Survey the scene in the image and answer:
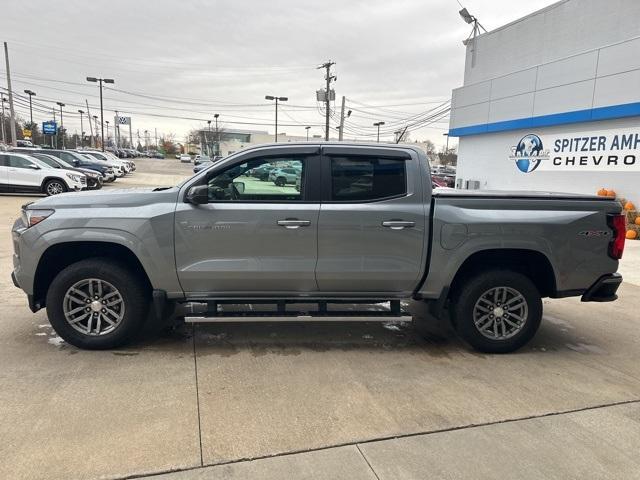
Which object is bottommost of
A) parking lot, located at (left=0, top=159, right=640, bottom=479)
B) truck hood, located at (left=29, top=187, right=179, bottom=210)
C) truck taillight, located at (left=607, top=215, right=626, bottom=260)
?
parking lot, located at (left=0, top=159, right=640, bottom=479)

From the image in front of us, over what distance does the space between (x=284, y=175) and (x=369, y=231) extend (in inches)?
37.5

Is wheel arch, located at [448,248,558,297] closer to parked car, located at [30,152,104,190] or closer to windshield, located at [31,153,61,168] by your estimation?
parked car, located at [30,152,104,190]

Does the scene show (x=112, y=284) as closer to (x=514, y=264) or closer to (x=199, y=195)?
(x=199, y=195)

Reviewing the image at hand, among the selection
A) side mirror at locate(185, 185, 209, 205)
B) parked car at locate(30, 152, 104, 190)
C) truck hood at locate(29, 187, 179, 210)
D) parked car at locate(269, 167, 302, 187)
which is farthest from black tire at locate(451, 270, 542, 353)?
parked car at locate(30, 152, 104, 190)

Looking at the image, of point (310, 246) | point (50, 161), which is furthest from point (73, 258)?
point (50, 161)

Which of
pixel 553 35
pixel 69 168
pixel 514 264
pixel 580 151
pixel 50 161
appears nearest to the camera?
pixel 514 264

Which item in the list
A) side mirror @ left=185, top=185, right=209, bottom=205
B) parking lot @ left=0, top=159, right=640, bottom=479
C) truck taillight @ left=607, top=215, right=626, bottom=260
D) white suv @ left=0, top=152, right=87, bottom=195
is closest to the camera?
parking lot @ left=0, top=159, right=640, bottom=479

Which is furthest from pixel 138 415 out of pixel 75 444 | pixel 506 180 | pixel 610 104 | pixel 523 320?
pixel 506 180

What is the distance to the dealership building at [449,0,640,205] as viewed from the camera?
13.6 metres

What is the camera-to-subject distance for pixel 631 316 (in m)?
6.07

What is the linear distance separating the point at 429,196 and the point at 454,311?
115cm

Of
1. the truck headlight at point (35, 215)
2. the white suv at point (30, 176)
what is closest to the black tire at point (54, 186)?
the white suv at point (30, 176)

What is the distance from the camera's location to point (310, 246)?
4289 mm

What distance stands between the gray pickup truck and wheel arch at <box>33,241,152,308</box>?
0.6 inches
